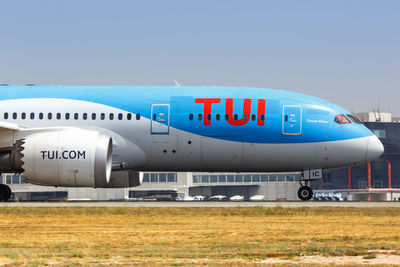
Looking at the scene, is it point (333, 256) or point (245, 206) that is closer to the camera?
point (333, 256)

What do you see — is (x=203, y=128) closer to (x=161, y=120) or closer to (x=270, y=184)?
(x=161, y=120)

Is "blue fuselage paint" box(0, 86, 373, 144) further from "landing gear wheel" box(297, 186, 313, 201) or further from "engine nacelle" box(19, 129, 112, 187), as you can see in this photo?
"engine nacelle" box(19, 129, 112, 187)

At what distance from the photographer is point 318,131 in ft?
100

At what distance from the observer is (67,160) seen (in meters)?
29.0

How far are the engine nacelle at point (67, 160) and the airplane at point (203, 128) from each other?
68 centimetres

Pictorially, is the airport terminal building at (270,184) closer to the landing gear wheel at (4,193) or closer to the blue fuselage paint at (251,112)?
the landing gear wheel at (4,193)

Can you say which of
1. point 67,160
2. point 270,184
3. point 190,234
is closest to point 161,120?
point 67,160

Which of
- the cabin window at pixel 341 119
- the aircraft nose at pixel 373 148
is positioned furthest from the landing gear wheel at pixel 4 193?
the aircraft nose at pixel 373 148

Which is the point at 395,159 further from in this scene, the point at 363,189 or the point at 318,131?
the point at 318,131

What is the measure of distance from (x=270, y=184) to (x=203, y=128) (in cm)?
10302

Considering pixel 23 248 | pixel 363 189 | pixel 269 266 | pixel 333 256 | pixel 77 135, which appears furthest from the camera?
pixel 363 189

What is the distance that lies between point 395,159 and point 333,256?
13201cm

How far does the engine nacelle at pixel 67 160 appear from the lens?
29.0 meters

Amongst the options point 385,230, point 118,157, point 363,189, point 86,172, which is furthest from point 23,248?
point 363,189
